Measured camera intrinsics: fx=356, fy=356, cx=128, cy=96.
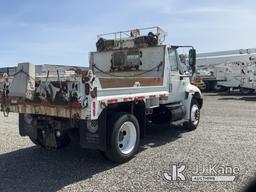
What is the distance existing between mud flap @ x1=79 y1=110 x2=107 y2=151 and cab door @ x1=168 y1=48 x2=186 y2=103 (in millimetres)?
3143

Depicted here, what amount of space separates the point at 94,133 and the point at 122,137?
0.83 m

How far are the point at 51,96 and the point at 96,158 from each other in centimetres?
174

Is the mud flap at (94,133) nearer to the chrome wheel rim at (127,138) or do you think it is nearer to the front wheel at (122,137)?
the front wheel at (122,137)

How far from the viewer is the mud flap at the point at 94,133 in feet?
20.7

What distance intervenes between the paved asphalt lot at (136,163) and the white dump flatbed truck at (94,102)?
37 cm

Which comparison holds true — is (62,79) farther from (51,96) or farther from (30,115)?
(30,115)

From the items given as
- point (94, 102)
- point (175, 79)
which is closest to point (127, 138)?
point (94, 102)

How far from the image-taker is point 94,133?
6359 millimetres

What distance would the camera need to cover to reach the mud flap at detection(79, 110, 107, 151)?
249 inches

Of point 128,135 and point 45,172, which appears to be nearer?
point 45,172

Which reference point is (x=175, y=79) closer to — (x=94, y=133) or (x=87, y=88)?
(x=94, y=133)

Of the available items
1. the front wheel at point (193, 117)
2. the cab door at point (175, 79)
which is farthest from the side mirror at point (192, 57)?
the front wheel at point (193, 117)

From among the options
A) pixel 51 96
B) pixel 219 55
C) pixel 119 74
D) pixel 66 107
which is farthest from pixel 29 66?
pixel 219 55

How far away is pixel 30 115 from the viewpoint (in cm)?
718
